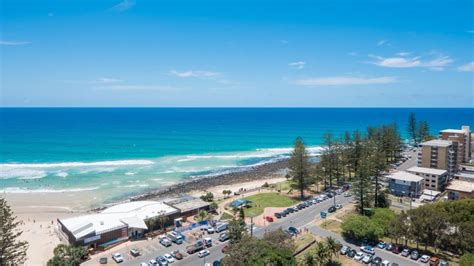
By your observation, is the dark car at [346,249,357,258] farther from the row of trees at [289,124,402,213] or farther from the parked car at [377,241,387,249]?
the row of trees at [289,124,402,213]

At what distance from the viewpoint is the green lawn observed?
4392 cm

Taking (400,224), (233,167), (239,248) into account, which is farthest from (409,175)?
(233,167)

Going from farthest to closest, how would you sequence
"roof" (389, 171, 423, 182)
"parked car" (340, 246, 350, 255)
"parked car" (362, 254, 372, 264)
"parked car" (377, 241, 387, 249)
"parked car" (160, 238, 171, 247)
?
"roof" (389, 171, 423, 182)
"parked car" (160, 238, 171, 247)
"parked car" (377, 241, 387, 249)
"parked car" (340, 246, 350, 255)
"parked car" (362, 254, 372, 264)

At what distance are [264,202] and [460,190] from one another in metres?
29.1

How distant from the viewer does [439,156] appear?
2158 inches

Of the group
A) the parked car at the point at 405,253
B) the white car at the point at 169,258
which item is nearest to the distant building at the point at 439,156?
the parked car at the point at 405,253

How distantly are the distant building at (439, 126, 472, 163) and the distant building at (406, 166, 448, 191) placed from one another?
445 inches

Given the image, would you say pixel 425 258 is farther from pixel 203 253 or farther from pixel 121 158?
pixel 121 158

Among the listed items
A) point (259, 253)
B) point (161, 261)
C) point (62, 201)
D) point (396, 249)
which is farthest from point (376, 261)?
point (62, 201)

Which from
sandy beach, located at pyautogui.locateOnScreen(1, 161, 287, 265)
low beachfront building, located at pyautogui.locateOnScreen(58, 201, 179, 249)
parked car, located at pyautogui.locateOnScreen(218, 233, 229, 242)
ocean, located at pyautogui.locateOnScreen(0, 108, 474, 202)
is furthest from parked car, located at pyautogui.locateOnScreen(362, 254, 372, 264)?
ocean, located at pyautogui.locateOnScreen(0, 108, 474, 202)

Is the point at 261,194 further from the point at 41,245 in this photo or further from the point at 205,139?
the point at 205,139

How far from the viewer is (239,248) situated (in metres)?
24.6

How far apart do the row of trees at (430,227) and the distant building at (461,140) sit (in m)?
32.7

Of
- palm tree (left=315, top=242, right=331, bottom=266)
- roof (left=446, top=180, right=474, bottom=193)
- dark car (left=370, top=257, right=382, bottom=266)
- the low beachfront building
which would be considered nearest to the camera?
palm tree (left=315, top=242, right=331, bottom=266)
